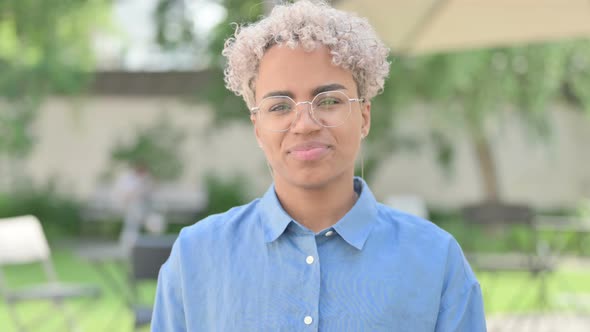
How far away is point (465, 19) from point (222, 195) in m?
7.98

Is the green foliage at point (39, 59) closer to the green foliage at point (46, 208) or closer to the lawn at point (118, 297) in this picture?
the green foliage at point (46, 208)

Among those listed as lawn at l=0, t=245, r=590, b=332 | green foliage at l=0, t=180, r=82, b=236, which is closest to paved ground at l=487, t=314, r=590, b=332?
lawn at l=0, t=245, r=590, b=332

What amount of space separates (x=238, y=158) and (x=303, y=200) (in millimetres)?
11460

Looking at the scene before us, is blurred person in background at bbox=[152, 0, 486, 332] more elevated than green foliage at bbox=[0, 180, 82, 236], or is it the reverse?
blurred person in background at bbox=[152, 0, 486, 332]

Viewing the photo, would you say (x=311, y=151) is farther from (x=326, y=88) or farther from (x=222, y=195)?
(x=222, y=195)

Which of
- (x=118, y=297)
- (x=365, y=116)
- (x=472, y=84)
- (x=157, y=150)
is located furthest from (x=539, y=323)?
(x=157, y=150)

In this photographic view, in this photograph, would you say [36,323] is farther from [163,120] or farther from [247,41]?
[163,120]

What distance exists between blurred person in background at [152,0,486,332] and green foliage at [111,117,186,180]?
10944 millimetres

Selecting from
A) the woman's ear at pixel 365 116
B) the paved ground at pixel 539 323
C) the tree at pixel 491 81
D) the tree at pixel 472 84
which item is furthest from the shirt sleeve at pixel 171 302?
the tree at pixel 491 81

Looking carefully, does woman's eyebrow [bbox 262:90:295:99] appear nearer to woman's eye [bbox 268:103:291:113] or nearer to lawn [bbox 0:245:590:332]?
woman's eye [bbox 268:103:291:113]

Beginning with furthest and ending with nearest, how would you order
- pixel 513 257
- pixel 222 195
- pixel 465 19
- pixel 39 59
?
pixel 222 195 → pixel 39 59 → pixel 513 257 → pixel 465 19

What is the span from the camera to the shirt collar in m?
1.55

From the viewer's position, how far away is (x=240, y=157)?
1302 cm

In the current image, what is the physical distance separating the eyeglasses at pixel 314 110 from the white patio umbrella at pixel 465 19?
2.55 metres
